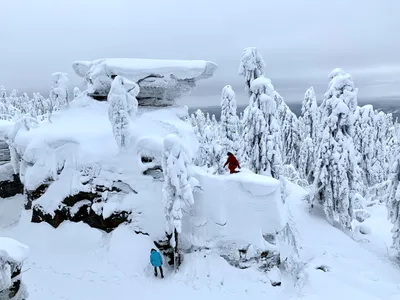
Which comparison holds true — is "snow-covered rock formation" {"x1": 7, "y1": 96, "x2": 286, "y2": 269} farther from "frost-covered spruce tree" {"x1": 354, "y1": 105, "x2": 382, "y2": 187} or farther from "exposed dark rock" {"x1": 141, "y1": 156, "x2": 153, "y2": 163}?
"frost-covered spruce tree" {"x1": 354, "y1": 105, "x2": 382, "y2": 187}

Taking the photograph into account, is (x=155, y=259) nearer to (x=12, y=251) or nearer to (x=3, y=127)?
(x=12, y=251)

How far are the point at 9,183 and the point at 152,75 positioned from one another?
9.54 meters

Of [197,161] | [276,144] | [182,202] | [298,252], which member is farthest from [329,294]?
[276,144]

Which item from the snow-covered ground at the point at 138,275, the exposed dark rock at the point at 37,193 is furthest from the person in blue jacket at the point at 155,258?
the exposed dark rock at the point at 37,193

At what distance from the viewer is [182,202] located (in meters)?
11.1

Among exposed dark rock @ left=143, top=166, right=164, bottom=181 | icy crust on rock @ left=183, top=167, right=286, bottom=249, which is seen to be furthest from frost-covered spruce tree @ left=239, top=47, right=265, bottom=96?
exposed dark rock @ left=143, top=166, right=164, bottom=181

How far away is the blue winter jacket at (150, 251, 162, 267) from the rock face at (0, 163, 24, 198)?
9685mm

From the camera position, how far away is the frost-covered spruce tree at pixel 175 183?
35.9 ft

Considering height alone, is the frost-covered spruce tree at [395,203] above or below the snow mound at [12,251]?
below

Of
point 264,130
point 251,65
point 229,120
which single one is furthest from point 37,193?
point 229,120

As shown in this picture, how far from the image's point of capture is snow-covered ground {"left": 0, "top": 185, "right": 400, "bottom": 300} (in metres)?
10.7

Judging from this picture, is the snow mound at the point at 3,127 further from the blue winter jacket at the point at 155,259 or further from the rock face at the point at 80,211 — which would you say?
the blue winter jacket at the point at 155,259

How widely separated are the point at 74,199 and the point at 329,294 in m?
10.5

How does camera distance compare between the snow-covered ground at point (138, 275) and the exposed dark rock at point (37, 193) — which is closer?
the snow-covered ground at point (138, 275)
